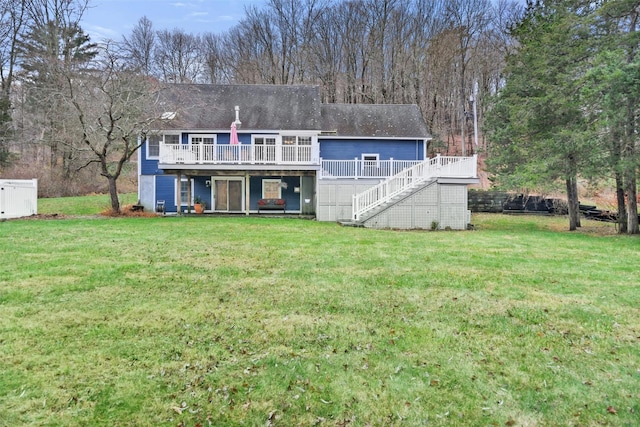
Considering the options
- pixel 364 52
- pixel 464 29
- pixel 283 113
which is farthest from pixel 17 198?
pixel 464 29

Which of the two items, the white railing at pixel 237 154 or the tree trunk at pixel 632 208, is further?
the white railing at pixel 237 154

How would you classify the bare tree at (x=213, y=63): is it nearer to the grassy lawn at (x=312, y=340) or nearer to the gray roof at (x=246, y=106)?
the gray roof at (x=246, y=106)

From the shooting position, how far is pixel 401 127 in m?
20.5

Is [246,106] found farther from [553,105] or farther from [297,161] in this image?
[553,105]

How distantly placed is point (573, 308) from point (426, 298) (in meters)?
1.85

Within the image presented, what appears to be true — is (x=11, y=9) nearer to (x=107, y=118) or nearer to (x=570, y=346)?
(x=107, y=118)

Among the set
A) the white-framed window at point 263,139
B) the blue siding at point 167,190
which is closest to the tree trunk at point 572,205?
the white-framed window at point 263,139

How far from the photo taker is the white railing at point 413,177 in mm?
14773

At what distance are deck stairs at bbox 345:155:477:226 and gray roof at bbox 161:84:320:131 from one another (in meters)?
5.75

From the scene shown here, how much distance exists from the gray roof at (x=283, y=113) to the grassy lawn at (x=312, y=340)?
12.6m

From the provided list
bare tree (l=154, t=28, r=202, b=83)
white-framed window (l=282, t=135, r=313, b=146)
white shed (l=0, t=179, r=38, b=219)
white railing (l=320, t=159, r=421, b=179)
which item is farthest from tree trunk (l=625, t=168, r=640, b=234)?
bare tree (l=154, t=28, r=202, b=83)

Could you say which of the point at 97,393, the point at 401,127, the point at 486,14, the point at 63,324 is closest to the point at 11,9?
the point at 401,127

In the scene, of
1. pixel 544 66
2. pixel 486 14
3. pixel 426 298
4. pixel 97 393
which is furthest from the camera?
pixel 486 14

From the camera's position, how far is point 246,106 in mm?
20359
